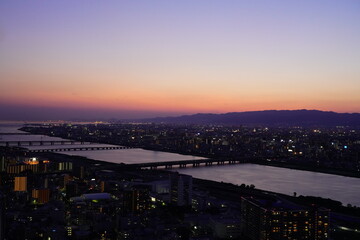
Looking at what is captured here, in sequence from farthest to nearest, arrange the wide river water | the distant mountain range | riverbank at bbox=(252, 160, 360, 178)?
the distant mountain range < riverbank at bbox=(252, 160, 360, 178) < the wide river water

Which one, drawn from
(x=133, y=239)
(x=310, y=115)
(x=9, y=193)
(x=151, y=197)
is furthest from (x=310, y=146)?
(x=310, y=115)

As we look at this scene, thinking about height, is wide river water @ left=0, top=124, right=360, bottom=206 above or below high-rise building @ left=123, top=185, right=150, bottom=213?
below

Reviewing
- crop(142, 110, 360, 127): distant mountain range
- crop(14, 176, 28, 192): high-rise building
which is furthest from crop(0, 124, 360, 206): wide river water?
crop(142, 110, 360, 127): distant mountain range

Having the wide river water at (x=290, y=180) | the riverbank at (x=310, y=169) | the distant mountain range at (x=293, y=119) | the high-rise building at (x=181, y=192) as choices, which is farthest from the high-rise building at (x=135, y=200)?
the distant mountain range at (x=293, y=119)

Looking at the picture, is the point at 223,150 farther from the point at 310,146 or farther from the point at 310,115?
the point at 310,115

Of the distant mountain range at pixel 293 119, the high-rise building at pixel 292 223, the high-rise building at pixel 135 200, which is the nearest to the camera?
the high-rise building at pixel 292 223

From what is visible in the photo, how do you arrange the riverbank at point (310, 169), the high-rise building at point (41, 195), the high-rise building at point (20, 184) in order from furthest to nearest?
the riverbank at point (310, 169) < the high-rise building at point (20, 184) < the high-rise building at point (41, 195)

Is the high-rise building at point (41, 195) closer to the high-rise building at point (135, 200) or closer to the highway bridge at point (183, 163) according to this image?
the high-rise building at point (135, 200)

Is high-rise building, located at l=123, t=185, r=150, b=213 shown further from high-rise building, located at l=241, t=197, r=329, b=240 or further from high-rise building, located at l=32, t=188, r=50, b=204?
high-rise building, located at l=241, t=197, r=329, b=240

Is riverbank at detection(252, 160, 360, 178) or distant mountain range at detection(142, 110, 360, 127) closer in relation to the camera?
riverbank at detection(252, 160, 360, 178)

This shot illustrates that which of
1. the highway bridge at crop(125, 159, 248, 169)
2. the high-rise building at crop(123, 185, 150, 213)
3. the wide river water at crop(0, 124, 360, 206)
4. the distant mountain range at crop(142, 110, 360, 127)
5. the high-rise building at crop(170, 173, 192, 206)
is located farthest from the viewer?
the distant mountain range at crop(142, 110, 360, 127)
